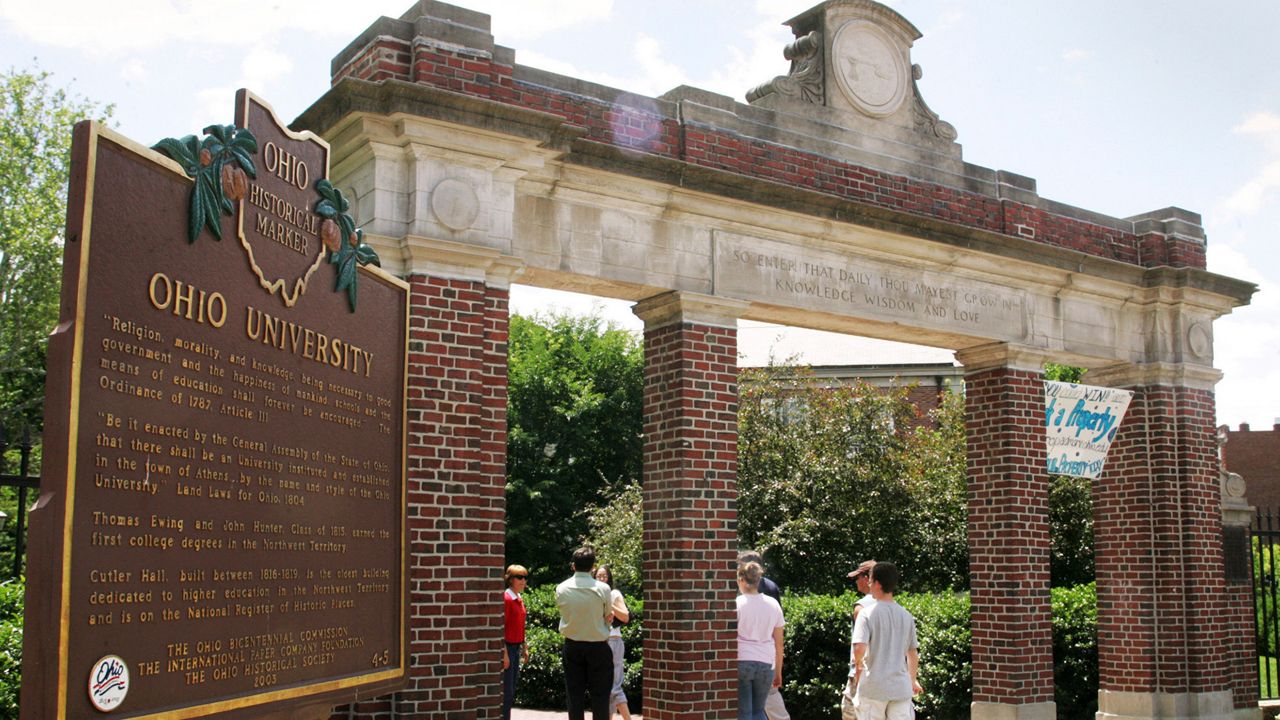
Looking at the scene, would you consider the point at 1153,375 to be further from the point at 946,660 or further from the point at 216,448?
the point at 216,448

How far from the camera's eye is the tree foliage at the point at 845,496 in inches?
757

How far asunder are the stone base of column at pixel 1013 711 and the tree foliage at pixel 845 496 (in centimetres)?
708

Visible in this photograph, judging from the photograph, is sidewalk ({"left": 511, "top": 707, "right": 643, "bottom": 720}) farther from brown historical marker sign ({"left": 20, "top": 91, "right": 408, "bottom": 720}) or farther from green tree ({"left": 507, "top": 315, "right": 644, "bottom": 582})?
green tree ({"left": 507, "top": 315, "right": 644, "bottom": 582})

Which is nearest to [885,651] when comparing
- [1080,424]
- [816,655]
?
[1080,424]

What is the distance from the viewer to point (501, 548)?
27.3 ft

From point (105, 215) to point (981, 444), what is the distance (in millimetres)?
10524

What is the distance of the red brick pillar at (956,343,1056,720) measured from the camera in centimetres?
1172

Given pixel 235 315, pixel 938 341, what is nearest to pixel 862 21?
pixel 938 341

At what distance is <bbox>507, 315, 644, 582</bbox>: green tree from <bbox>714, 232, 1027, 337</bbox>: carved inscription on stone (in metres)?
19.1

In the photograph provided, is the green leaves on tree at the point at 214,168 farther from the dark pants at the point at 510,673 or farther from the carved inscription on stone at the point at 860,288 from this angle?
the dark pants at the point at 510,673

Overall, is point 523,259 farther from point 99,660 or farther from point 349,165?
point 99,660

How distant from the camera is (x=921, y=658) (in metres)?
13.4

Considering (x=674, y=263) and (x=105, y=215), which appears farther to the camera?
(x=674, y=263)

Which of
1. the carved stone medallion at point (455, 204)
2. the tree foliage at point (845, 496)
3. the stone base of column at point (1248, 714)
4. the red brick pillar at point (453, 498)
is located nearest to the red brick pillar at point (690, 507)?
the red brick pillar at point (453, 498)
